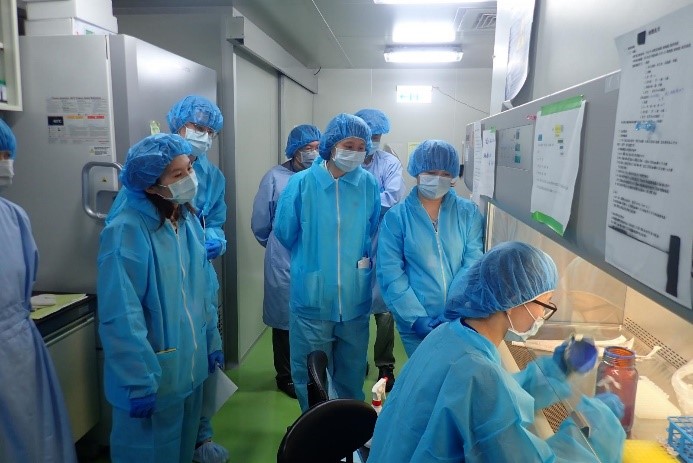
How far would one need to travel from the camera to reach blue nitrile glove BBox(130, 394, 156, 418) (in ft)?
5.45

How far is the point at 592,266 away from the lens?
1.22m

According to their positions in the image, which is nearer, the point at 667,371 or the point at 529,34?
the point at 529,34

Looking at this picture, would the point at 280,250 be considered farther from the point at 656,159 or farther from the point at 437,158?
the point at 656,159

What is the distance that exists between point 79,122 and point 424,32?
243cm

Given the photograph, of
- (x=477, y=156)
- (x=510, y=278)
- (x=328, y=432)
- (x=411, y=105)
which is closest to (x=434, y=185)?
(x=477, y=156)

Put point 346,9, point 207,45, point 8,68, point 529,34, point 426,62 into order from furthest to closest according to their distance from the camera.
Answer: point 426,62, point 207,45, point 346,9, point 8,68, point 529,34

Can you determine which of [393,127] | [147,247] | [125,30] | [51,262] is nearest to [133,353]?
[147,247]

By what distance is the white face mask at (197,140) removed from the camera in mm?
2488

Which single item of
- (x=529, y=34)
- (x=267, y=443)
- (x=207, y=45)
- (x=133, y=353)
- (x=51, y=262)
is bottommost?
(x=267, y=443)

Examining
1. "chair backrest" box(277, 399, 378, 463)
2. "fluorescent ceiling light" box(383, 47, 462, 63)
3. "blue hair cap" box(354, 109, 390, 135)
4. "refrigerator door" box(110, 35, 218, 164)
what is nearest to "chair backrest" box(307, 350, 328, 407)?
"chair backrest" box(277, 399, 378, 463)

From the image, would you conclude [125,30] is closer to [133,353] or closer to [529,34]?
[133,353]

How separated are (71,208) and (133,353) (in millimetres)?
965

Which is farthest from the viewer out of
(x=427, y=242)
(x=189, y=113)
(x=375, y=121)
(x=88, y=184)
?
(x=375, y=121)

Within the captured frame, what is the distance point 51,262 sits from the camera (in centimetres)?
229
